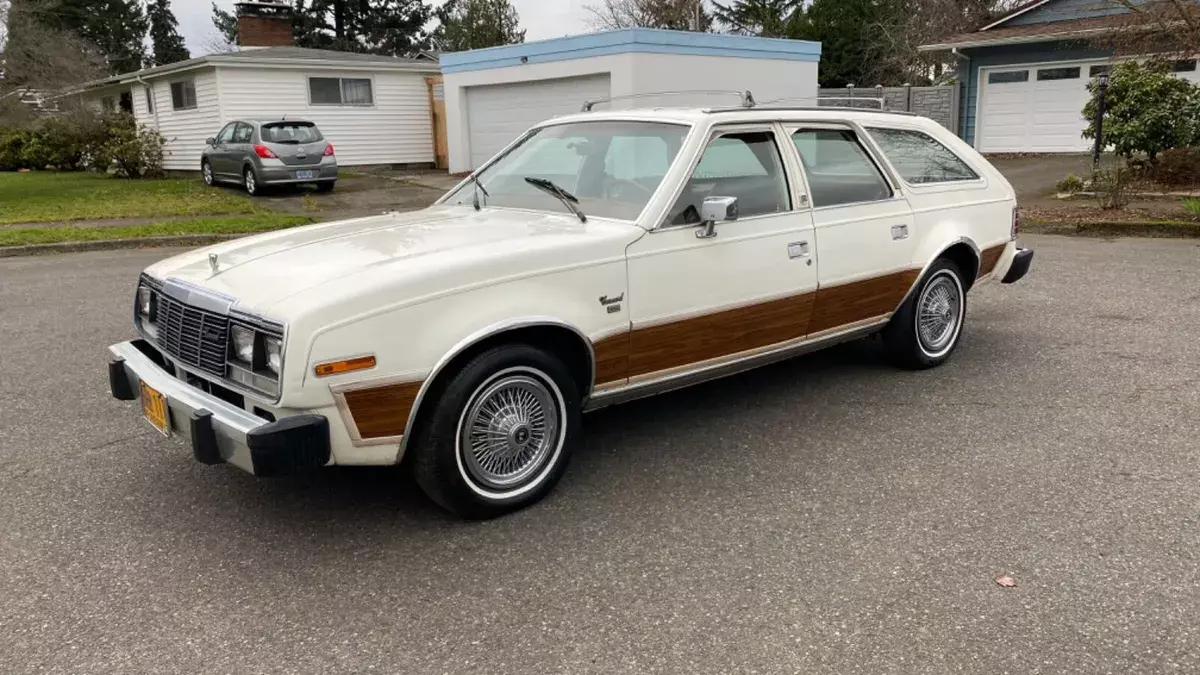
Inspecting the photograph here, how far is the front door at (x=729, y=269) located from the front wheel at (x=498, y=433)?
0.47 meters

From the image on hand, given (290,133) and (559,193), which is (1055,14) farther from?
(559,193)

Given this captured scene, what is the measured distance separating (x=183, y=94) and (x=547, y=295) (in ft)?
Result: 79.6

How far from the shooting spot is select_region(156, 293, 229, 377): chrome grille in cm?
350

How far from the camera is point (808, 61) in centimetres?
2098

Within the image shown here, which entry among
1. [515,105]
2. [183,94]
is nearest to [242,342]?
[515,105]

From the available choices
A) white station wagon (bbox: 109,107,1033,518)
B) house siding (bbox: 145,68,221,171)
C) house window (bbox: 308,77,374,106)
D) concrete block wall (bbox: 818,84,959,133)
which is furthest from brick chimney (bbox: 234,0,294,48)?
white station wagon (bbox: 109,107,1033,518)

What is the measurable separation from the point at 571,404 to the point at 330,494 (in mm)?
1155

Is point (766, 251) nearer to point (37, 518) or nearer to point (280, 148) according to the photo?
point (37, 518)

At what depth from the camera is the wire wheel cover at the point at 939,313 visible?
5.69m

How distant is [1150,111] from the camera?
15047 mm

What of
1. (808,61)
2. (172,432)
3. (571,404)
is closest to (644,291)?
(571,404)

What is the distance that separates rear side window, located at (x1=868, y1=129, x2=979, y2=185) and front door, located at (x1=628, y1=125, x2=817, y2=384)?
1029mm

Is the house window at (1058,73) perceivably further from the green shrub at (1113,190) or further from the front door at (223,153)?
the front door at (223,153)

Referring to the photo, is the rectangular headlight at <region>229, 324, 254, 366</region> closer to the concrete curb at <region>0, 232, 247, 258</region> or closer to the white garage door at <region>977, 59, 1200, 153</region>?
the concrete curb at <region>0, 232, 247, 258</region>
